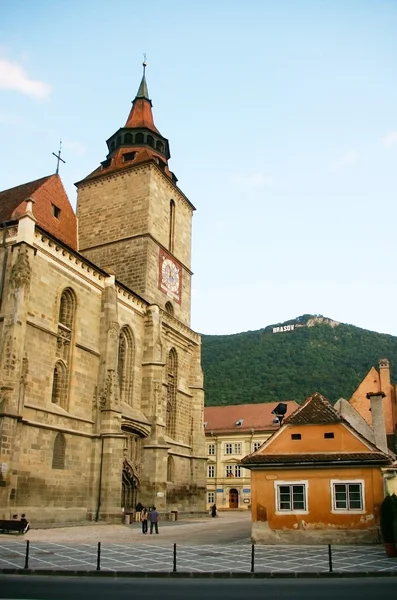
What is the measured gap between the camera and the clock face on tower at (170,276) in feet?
124

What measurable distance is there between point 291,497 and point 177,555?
571 cm

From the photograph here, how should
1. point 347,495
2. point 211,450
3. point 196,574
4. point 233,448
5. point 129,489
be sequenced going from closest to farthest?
point 196,574
point 347,495
point 129,489
point 233,448
point 211,450

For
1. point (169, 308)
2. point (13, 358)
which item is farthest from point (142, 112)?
point (13, 358)

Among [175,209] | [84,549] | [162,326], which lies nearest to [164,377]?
[162,326]

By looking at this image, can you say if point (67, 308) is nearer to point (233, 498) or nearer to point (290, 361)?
point (233, 498)

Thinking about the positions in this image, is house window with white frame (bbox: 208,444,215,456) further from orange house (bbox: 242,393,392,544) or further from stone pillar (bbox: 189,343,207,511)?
orange house (bbox: 242,393,392,544)

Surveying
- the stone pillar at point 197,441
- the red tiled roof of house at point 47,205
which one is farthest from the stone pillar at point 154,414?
the red tiled roof of house at point 47,205

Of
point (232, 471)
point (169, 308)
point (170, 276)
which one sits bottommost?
point (232, 471)

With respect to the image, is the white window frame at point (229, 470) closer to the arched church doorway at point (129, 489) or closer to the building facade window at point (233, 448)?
the building facade window at point (233, 448)

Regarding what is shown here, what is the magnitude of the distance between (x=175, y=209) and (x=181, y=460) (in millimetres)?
17730

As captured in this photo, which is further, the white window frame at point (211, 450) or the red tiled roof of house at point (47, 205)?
the white window frame at point (211, 450)

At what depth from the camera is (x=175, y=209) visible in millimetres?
41875

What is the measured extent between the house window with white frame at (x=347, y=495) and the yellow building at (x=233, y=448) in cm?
3713

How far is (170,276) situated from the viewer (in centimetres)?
3916
